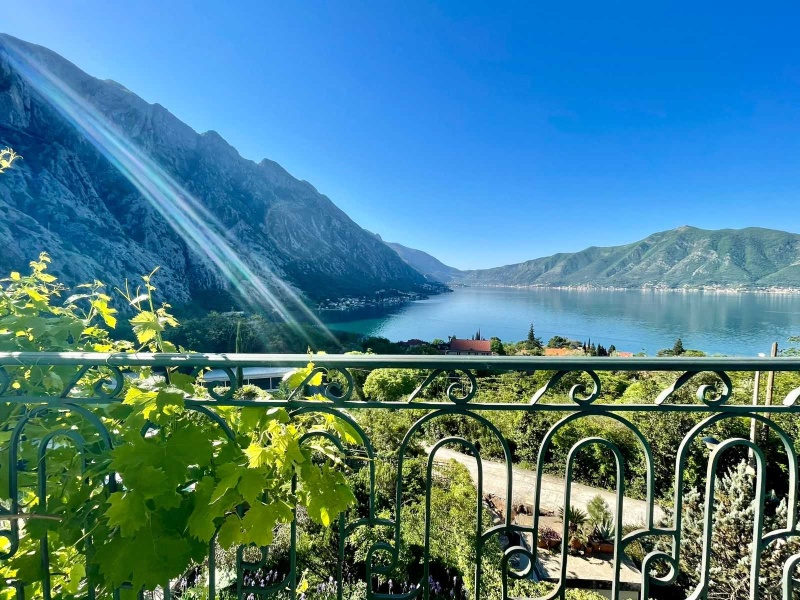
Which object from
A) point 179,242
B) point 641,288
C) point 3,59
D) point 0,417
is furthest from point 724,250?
point 3,59

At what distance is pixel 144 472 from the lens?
102 centimetres

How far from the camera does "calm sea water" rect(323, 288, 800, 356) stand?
239 ft

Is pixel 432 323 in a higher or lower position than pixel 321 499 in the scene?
lower

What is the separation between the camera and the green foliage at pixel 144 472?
102 centimetres

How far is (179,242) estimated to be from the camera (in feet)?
239

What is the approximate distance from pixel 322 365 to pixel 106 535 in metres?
0.81

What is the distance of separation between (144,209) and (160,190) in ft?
65.8

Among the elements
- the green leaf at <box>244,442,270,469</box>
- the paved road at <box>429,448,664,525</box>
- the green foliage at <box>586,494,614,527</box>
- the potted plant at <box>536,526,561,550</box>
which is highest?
the green leaf at <box>244,442,270,469</box>

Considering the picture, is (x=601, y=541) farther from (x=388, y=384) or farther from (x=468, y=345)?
(x=468, y=345)

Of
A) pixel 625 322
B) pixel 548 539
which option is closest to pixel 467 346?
pixel 548 539

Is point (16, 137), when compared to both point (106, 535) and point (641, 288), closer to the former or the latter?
point (106, 535)

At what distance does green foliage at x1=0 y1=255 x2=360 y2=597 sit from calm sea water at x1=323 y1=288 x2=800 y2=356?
67.1 m

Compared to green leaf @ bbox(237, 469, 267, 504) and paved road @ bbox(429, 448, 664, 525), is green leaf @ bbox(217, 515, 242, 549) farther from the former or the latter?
paved road @ bbox(429, 448, 664, 525)

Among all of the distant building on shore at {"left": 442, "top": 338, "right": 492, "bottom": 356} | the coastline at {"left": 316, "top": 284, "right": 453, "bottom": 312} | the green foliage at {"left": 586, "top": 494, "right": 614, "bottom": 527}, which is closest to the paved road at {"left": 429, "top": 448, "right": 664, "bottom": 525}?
the green foliage at {"left": 586, "top": 494, "right": 614, "bottom": 527}
